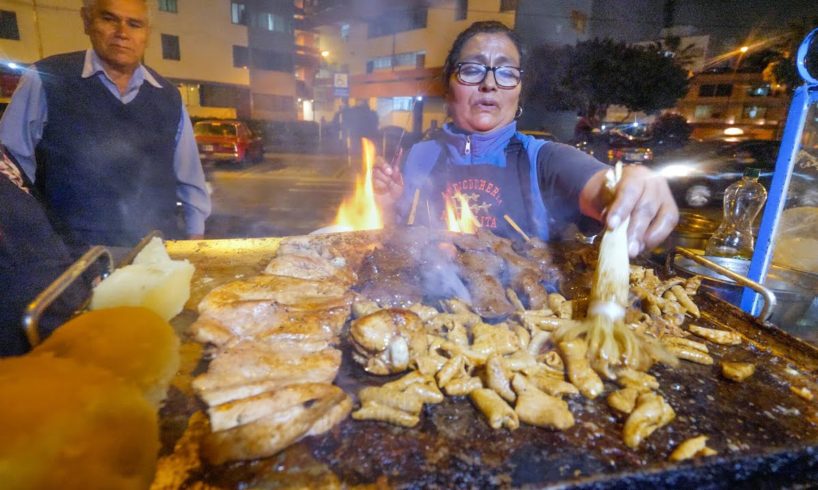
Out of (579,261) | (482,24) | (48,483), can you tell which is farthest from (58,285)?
(482,24)

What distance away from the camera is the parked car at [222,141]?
18686mm

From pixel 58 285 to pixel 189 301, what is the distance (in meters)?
0.79

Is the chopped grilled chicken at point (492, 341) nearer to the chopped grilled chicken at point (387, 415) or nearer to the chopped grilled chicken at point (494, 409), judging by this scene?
the chopped grilled chicken at point (494, 409)

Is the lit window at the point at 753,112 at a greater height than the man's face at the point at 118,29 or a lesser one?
greater

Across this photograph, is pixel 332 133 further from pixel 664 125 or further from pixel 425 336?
pixel 425 336

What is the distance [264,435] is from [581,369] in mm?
1507

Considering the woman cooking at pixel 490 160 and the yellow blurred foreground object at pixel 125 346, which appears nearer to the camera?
the yellow blurred foreground object at pixel 125 346

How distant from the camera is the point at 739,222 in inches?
198

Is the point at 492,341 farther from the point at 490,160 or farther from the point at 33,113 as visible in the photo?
the point at 33,113

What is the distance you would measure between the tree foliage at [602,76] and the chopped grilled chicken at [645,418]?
27789 mm

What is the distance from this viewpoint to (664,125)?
103 ft

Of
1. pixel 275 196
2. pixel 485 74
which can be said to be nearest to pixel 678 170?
pixel 485 74

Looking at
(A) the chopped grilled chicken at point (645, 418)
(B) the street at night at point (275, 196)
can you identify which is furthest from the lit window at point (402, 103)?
(A) the chopped grilled chicken at point (645, 418)

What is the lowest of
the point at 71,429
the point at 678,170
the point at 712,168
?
the point at 71,429
